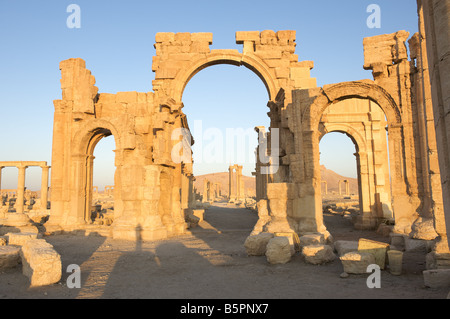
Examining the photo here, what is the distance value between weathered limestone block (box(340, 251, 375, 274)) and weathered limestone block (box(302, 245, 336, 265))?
876mm

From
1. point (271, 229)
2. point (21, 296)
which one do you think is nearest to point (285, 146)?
point (271, 229)

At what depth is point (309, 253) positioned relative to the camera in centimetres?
605

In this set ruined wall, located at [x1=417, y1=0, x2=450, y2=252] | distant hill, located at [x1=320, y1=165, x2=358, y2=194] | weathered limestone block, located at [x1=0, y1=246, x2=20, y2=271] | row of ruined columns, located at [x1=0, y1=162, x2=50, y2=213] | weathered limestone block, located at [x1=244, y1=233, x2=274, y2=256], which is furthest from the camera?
distant hill, located at [x1=320, y1=165, x2=358, y2=194]

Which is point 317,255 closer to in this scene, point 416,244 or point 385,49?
point 416,244

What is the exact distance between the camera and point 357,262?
198 inches

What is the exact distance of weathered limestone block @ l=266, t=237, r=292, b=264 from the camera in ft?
20.1

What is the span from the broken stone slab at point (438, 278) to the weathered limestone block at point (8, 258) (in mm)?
7014

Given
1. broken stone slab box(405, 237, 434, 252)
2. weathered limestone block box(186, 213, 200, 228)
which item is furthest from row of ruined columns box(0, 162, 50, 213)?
broken stone slab box(405, 237, 434, 252)

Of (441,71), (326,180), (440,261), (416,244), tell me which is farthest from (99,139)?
(326,180)

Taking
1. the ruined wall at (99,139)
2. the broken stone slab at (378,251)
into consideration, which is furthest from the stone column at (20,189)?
the broken stone slab at (378,251)

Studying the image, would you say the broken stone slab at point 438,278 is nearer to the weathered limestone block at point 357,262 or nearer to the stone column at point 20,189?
the weathered limestone block at point 357,262

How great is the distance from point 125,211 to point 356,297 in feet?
27.7

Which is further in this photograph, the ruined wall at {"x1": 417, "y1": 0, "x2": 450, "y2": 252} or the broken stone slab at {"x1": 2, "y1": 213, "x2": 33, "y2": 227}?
the broken stone slab at {"x1": 2, "y1": 213, "x2": 33, "y2": 227}

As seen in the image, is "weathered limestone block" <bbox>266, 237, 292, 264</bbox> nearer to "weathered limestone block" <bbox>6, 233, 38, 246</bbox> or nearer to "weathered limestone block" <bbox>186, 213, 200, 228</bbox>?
"weathered limestone block" <bbox>6, 233, 38, 246</bbox>
